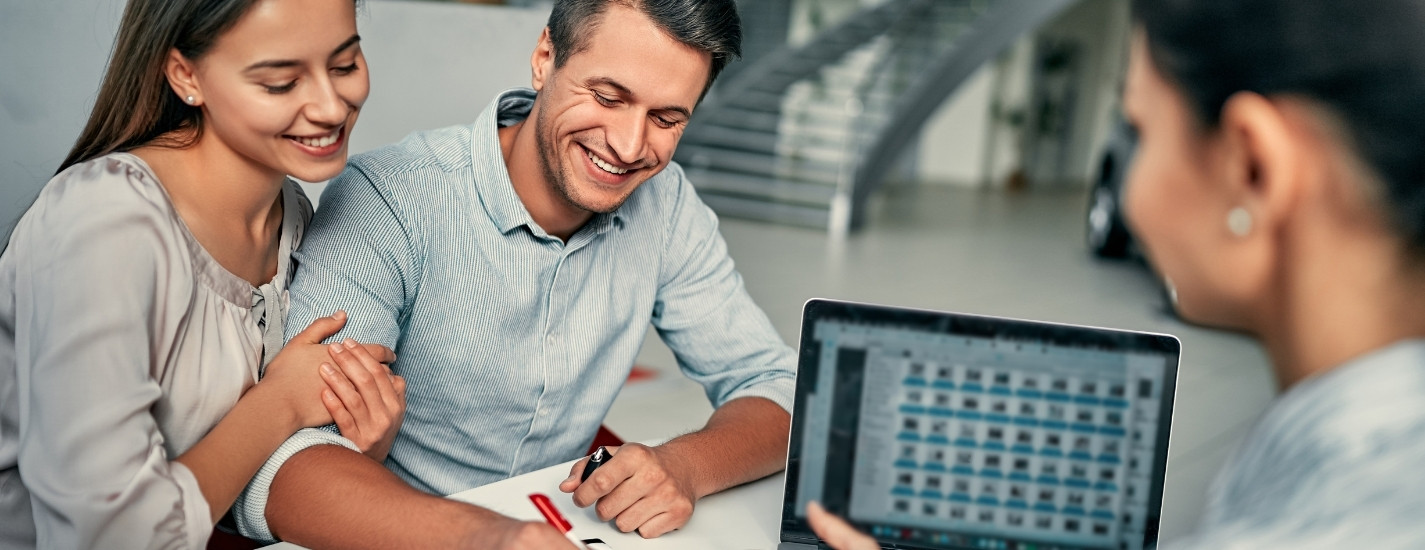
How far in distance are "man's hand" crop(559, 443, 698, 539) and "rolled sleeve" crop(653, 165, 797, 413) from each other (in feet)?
1.44

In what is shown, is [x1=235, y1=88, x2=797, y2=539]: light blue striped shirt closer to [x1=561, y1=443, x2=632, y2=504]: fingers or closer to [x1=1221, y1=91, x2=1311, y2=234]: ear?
[x1=561, y1=443, x2=632, y2=504]: fingers

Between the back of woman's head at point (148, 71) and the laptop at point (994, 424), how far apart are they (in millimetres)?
697

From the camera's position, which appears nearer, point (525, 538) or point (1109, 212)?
point (525, 538)

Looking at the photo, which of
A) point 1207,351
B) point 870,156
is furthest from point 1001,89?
point 1207,351

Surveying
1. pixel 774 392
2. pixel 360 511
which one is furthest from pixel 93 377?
pixel 774 392

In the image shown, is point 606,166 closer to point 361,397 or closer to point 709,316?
point 709,316

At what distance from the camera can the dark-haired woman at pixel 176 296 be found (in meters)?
1.05

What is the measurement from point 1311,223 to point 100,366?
992 millimetres

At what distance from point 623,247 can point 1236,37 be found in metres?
1.21

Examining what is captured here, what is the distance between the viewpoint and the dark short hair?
1.58 meters

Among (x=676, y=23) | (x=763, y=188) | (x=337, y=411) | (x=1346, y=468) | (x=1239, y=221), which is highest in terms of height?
(x=676, y=23)

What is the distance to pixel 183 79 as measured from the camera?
4.07 ft

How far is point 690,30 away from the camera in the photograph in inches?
62.3

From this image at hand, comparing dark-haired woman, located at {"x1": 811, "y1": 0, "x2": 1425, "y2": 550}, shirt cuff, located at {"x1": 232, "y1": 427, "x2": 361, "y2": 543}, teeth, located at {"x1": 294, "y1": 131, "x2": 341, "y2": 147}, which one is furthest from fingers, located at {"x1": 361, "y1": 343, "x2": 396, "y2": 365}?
dark-haired woman, located at {"x1": 811, "y1": 0, "x2": 1425, "y2": 550}
